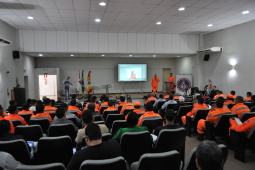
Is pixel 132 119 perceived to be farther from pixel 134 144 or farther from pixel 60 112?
pixel 60 112

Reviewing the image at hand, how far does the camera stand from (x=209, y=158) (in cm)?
117

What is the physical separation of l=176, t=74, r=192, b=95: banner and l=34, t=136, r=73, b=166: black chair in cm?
1068

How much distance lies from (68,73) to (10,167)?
44.0 ft

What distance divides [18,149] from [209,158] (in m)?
2.10

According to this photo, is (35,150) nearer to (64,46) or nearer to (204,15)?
(204,15)

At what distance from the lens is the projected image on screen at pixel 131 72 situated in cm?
1512

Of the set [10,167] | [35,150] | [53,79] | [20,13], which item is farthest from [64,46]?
[10,167]

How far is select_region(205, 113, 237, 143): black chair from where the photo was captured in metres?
3.91

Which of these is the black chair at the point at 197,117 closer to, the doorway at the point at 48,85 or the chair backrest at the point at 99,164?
the chair backrest at the point at 99,164

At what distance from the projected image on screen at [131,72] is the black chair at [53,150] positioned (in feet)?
41.3

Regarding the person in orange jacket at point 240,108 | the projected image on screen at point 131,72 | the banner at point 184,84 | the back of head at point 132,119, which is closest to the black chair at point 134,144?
the back of head at point 132,119

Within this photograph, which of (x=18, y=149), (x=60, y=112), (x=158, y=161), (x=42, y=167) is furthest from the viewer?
(x=60, y=112)

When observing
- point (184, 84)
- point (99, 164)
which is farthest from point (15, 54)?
point (184, 84)

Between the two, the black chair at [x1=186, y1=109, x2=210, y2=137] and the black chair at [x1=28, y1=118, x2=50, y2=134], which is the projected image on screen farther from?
the black chair at [x1=28, y1=118, x2=50, y2=134]
